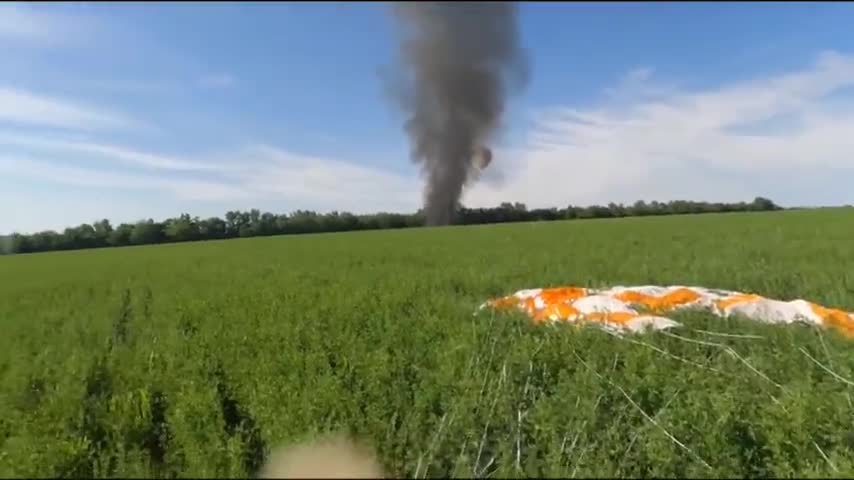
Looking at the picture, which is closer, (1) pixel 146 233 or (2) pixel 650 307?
(2) pixel 650 307

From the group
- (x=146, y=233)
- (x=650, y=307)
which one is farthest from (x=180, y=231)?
(x=650, y=307)

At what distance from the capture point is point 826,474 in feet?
11.0

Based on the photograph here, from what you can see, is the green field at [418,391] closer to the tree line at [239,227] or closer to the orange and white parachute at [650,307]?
the orange and white parachute at [650,307]

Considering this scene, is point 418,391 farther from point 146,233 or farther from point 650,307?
point 146,233

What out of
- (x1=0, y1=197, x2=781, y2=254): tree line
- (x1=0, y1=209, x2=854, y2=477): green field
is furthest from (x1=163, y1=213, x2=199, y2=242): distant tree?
(x1=0, y1=209, x2=854, y2=477): green field

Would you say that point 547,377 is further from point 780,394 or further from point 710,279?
point 710,279

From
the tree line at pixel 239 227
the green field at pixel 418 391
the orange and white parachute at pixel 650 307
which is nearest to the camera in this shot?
the green field at pixel 418 391

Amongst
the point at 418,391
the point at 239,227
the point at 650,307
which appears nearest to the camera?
the point at 418,391

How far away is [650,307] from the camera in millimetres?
7000

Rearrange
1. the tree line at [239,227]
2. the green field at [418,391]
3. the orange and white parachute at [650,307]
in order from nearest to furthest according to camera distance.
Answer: the green field at [418,391] → the orange and white parachute at [650,307] → the tree line at [239,227]

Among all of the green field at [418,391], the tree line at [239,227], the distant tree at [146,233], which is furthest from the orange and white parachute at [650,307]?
the distant tree at [146,233]

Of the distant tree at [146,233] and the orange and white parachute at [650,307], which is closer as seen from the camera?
the orange and white parachute at [650,307]

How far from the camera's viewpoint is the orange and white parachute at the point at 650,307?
20.6ft

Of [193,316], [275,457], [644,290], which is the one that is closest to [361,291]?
[193,316]
